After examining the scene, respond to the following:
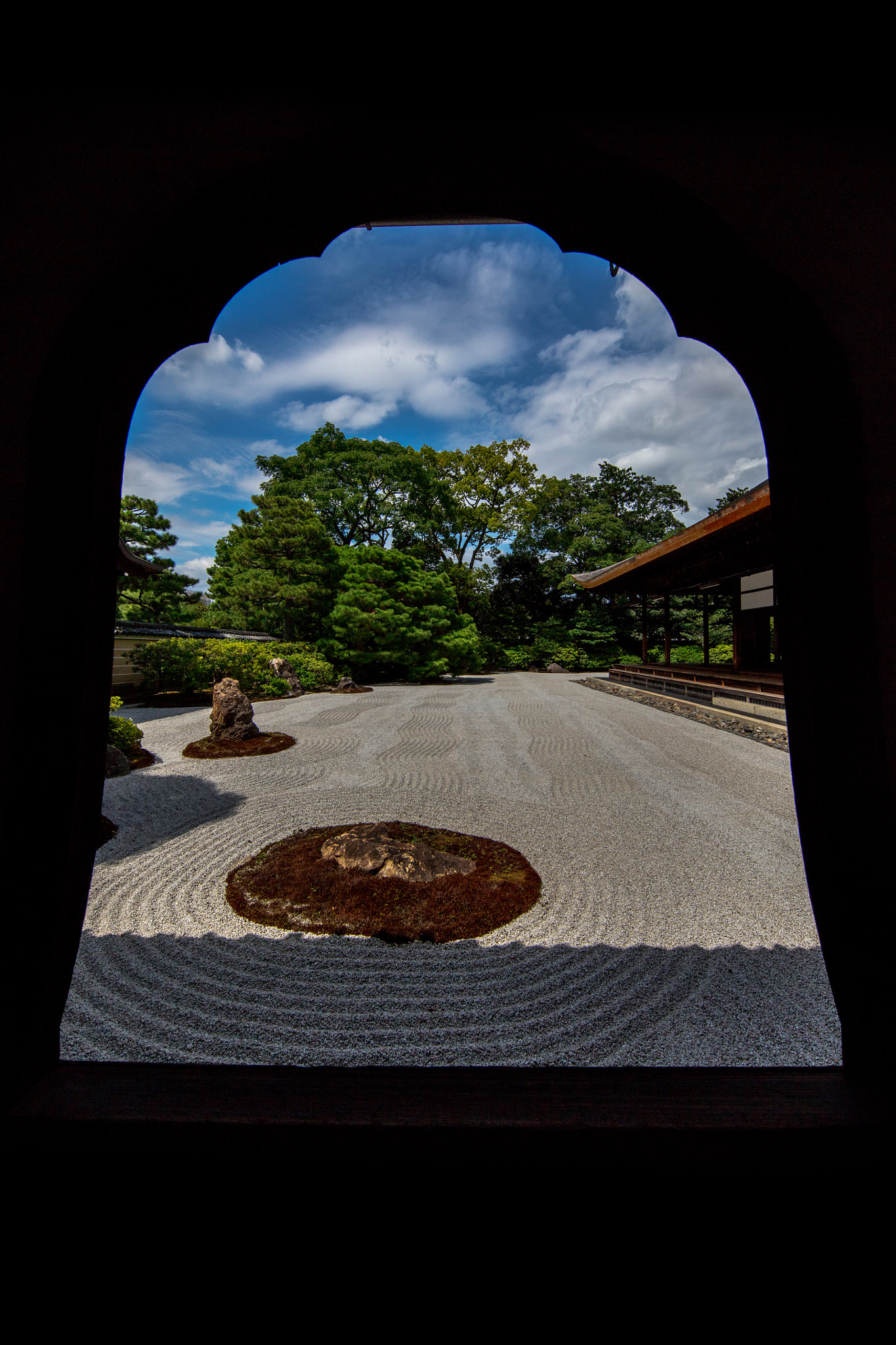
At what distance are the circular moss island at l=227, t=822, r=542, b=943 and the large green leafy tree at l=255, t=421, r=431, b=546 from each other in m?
16.0

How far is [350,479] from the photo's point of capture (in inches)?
731

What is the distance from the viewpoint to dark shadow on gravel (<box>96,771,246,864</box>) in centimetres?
385

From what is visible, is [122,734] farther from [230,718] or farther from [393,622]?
[393,622]

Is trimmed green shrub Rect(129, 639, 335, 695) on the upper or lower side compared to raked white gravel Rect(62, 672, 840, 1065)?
upper

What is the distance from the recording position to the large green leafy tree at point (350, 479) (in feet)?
59.3

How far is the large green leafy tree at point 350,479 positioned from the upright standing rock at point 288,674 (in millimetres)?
7295

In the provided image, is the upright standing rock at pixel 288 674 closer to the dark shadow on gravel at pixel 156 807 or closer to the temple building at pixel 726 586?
the dark shadow on gravel at pixel 156 807

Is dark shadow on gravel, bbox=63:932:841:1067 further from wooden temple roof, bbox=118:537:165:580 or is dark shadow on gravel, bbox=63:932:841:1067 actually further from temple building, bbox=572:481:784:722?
wooden temple roof, bbox=118:537:165:580

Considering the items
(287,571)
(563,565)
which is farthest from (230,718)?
(563,565)

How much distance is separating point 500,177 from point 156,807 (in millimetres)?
5035

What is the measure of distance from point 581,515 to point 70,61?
23.9 meters

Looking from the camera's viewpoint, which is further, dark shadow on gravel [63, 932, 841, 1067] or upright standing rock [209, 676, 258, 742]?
upright standing rock [209, 676, 258, 742]

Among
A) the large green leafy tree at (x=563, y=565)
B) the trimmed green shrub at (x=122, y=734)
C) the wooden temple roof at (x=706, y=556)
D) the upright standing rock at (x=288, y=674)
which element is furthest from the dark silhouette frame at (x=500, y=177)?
the large green leafy tree at (x=563, y=565)

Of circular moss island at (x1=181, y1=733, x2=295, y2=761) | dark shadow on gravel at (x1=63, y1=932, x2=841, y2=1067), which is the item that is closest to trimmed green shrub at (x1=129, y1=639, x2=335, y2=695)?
circular moss island at (x1=181, y1=733, x2=295, y2=761)
